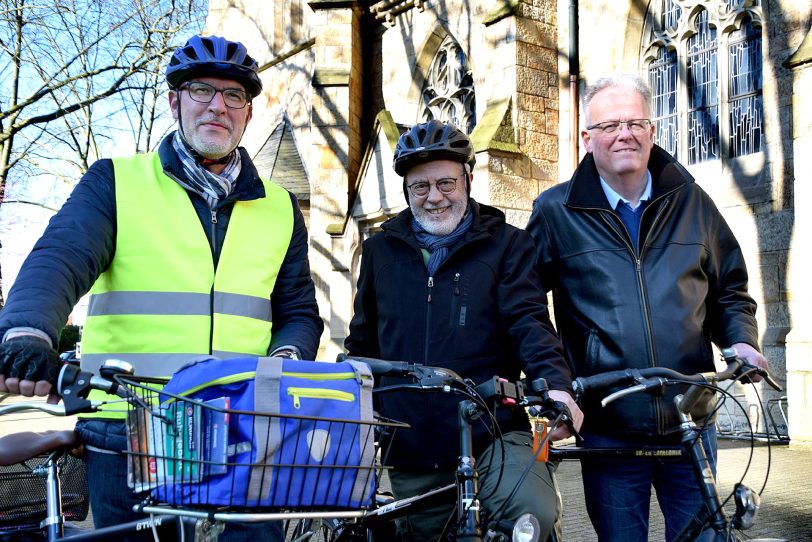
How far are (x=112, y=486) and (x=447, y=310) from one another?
1.35 metres

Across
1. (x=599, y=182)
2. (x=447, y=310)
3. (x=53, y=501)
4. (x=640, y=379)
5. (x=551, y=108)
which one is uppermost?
(x=551, y=108)

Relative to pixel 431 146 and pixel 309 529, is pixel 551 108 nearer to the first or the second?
pixel 431 146

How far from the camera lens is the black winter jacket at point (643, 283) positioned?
3250 mm

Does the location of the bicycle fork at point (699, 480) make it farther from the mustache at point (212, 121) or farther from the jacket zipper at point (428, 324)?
the mustache at point (212, 121)

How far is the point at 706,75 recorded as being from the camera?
12125 mm

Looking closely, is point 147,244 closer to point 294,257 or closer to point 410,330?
point 294,257

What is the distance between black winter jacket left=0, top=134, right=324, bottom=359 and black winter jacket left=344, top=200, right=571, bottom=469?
0.42 metres

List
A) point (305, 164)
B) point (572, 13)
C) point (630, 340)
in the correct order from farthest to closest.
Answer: point (305, 164)
point (572, 13)
point (630, 340)

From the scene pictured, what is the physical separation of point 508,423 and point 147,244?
143cm

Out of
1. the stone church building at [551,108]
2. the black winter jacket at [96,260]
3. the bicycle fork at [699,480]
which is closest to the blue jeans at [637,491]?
the bicycle fork at [699,480]

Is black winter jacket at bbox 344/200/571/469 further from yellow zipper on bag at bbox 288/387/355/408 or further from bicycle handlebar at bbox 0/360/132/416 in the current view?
bicycle handlebar at bbox 0/360/132/416

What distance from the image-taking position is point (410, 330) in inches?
130

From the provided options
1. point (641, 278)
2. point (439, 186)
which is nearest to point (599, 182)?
point (641, 278)

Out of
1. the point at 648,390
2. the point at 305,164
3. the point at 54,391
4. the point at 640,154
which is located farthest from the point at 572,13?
the point at 54,391
